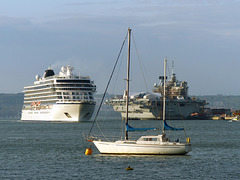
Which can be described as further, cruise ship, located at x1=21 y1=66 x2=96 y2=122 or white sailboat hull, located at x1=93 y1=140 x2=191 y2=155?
cruise ship, located at x1=21 y1=66 x2=96 y2=122

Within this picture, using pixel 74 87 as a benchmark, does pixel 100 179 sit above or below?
below

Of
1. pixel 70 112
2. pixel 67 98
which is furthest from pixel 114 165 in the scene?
pixel 67 98

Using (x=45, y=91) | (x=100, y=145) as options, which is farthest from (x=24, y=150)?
(x=45, y=91)

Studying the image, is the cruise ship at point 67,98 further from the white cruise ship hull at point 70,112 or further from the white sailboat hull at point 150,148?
the white sailboat hull at point 150,148

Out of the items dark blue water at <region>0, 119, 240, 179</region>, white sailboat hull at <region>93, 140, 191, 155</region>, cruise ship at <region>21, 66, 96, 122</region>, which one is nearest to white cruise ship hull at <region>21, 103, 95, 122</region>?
cruise ship at <region>21, 66, 96, 122</region>

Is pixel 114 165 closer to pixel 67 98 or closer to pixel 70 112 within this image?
pixel 70 112

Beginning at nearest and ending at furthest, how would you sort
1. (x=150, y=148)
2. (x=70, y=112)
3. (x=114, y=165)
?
(x=114, y=165)
(x=150, y=148)
(x=70, y=112)

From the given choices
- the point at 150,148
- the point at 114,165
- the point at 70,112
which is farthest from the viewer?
the point at 70,112

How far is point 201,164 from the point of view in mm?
44688

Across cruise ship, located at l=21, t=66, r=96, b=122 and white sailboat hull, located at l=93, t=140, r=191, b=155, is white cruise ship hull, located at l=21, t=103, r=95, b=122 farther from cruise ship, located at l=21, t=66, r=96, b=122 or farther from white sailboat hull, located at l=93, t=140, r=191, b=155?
white sailboat hull, located at l=93, t=140, r=191, b=155

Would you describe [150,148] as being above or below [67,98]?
below

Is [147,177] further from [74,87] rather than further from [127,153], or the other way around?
[74,87]

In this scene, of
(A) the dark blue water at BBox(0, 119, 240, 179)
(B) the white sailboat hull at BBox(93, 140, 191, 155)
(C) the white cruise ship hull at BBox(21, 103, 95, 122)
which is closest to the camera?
(A) the dark blue water at BBox(0, 119, 240, 179)

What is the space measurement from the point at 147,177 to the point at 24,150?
24.8 meters
